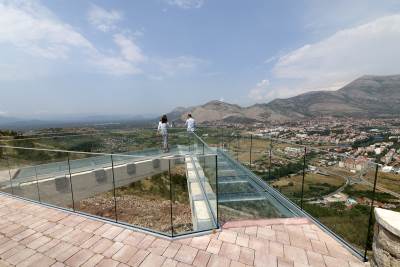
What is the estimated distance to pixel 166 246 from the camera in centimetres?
333

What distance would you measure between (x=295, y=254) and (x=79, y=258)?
321 centimetres

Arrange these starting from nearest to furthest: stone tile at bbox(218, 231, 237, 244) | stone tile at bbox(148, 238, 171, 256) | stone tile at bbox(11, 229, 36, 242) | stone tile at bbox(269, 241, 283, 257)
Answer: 1. stone tile at bbox(269, 241, 283, 257)
2. stone tile at bbox(148, 238, 171, 256)
3. stone tile at bbox(218, 231, 237, 244)
4. stone tile at bbox(11, 229, 36, 242)

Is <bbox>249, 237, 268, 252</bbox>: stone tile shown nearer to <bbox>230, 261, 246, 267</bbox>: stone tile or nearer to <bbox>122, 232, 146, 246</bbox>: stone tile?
<bbox>230, 261, 246, 267</bbox>: stone tile

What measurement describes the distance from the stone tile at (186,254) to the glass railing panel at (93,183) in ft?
6.14

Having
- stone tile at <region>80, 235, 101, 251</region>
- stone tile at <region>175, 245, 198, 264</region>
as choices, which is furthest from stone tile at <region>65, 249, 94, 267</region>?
stone tile at <region>175, 245, 198, 264</region>

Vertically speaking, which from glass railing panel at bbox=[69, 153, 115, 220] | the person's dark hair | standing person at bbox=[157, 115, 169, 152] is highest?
the person's dark hair

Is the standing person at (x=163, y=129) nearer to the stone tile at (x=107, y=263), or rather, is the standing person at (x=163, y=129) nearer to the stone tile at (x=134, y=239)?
the stone tile at (x=134, y=239)

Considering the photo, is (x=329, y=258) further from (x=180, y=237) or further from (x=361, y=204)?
(x=180, y=237)

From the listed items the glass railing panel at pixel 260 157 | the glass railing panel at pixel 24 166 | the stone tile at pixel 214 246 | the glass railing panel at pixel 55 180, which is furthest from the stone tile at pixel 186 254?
the glass railing panel at pixel 24 166

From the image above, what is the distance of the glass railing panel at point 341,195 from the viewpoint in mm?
3125

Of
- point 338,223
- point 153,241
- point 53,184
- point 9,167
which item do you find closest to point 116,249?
point 153,241

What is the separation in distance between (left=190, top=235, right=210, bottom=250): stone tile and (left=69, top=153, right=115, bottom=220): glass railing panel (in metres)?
1.90

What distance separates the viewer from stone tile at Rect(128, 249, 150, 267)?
294 centimetres

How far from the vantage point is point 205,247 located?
10.7 ft
